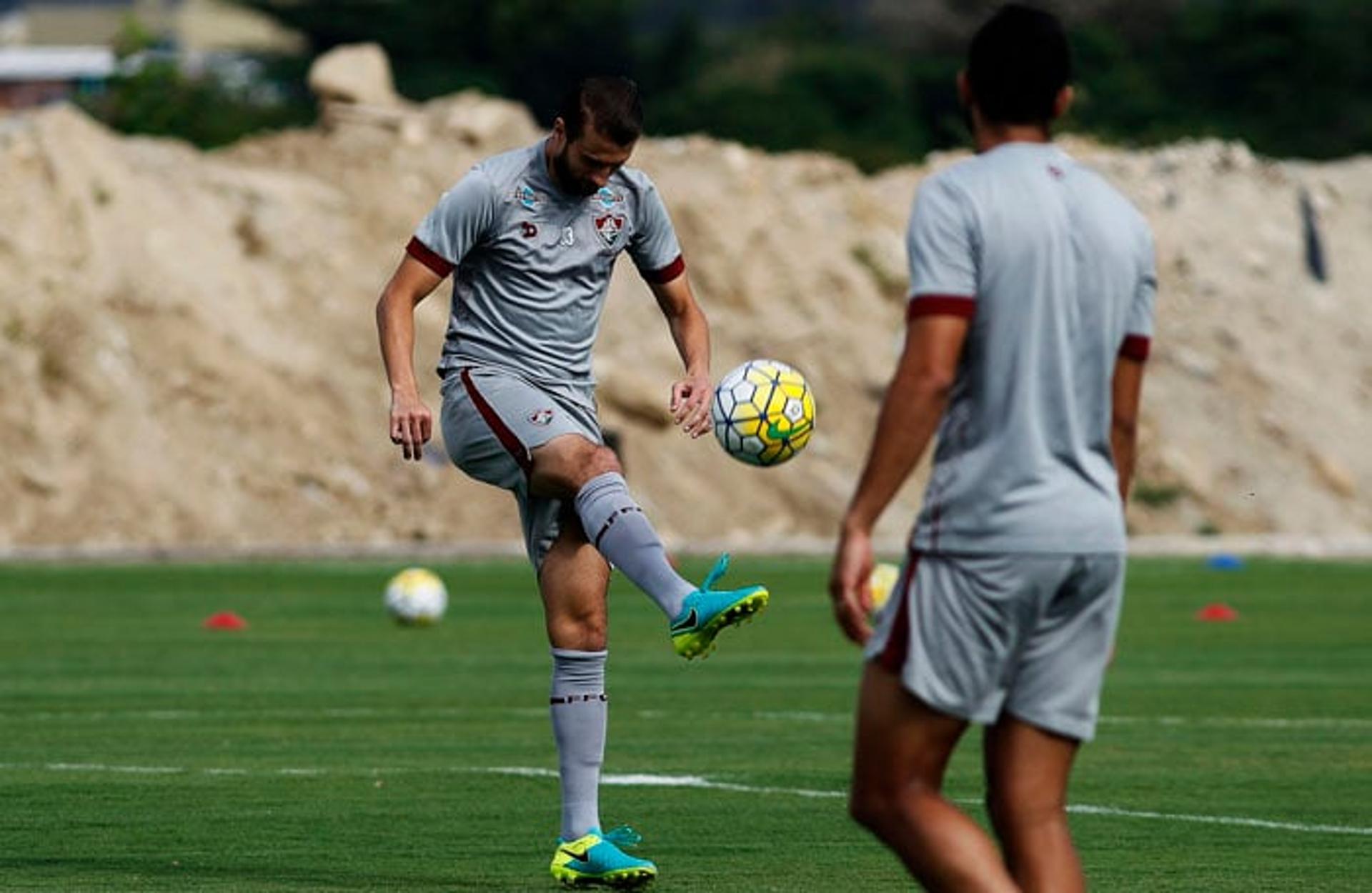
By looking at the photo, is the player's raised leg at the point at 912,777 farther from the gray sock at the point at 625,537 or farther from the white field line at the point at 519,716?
the white field line at the point at 519,716

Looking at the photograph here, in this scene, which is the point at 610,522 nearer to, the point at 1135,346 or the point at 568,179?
the point at 568,179

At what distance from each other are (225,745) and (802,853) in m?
4.52

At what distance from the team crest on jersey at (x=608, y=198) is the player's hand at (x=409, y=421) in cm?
100

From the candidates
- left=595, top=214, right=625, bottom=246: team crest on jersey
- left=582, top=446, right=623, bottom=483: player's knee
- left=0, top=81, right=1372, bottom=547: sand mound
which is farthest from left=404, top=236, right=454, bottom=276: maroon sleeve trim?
left=0, top=81, right=1372, bottom=547: sand mound

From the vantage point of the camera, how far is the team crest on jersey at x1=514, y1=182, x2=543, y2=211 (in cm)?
1049

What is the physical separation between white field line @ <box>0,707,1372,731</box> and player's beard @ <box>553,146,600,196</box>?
5997 millimetres

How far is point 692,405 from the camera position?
35.2ft

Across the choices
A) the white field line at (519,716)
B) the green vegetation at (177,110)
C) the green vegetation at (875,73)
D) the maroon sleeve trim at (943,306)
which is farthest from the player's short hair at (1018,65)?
the green vegetation at (875,73)

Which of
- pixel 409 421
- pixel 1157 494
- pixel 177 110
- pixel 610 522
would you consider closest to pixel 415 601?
pixel 610 522

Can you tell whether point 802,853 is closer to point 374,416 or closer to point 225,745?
point 225,745

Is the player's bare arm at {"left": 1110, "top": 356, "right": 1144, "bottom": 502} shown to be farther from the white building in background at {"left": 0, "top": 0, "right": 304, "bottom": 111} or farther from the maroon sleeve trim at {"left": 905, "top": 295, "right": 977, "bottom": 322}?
the white building in background at {"left": 0, "top": 0, "right": 304, "bottom": 111}

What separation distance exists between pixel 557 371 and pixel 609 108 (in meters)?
0.97

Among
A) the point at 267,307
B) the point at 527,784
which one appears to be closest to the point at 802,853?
the point at 527,784

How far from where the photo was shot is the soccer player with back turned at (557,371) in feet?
33.4
